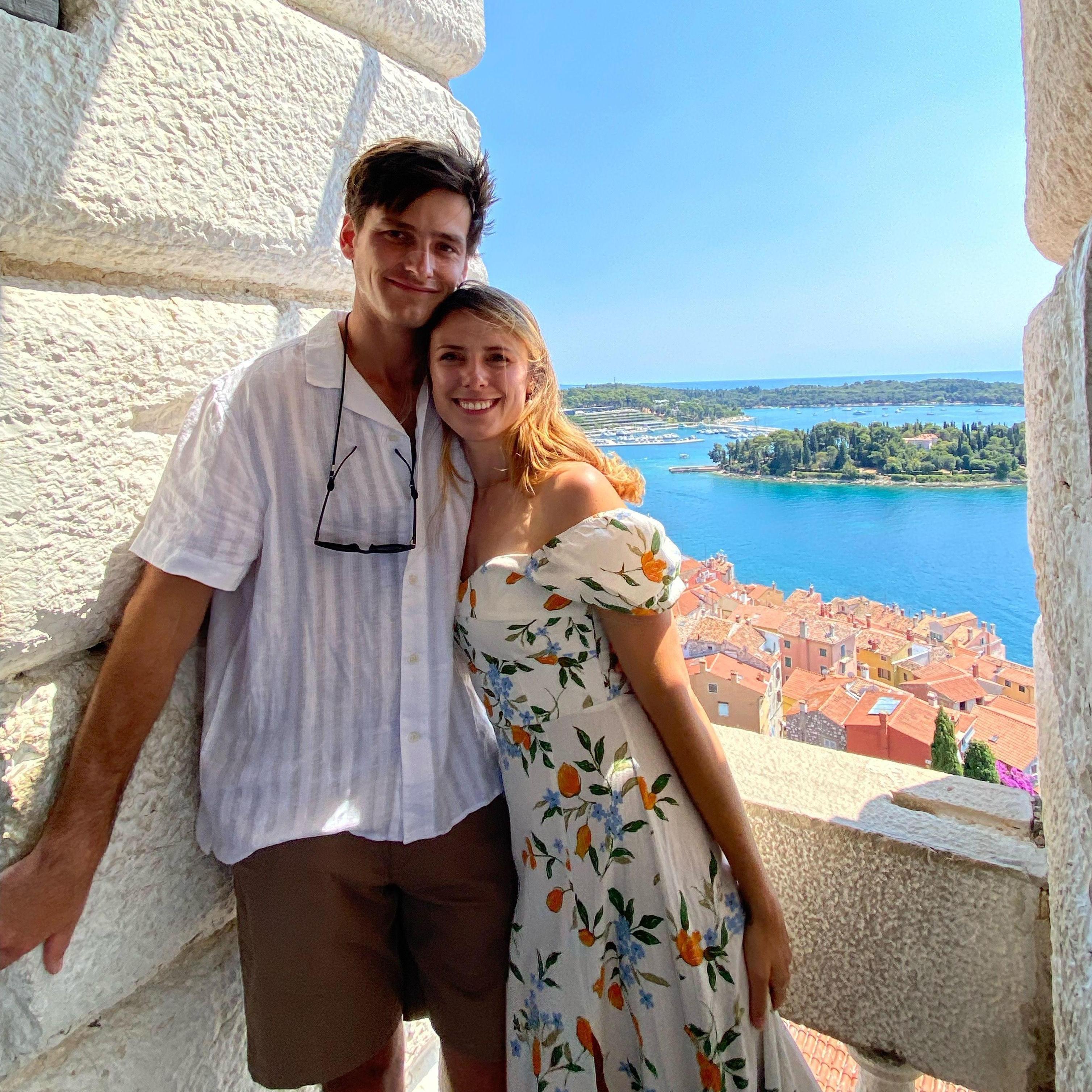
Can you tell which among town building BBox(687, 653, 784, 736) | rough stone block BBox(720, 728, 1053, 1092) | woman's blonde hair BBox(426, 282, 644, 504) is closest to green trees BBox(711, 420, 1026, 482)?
town building BBox(687, 653, 784, 736)

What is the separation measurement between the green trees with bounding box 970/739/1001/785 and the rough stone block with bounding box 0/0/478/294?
1405 mm

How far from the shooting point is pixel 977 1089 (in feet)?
3.12

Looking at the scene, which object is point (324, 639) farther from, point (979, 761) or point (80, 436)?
point (979, 761)

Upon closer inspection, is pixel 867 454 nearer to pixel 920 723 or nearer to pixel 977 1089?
pixel 920 723

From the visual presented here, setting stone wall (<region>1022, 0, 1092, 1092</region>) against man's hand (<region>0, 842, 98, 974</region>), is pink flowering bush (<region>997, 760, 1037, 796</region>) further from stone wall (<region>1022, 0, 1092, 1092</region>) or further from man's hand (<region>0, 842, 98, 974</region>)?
man's hand (<region>0, 842, 98, 974</region>)

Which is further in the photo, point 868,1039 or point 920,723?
point 920,723

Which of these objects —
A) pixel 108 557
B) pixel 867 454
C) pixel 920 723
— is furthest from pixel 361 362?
pixel 867 454

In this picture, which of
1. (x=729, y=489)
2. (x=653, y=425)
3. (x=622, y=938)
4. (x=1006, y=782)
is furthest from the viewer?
(x=729, y=489)

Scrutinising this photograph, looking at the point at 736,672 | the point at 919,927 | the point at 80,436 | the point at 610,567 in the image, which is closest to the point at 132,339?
the point at 80,436

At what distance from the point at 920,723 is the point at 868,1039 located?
71 centimetres

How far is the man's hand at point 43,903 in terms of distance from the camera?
0.73m

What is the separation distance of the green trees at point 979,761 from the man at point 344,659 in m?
1.00

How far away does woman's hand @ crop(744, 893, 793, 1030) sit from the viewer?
0.92 metres

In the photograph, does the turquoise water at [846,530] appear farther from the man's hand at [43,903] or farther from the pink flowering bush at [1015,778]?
the man's hand at [43,903]
